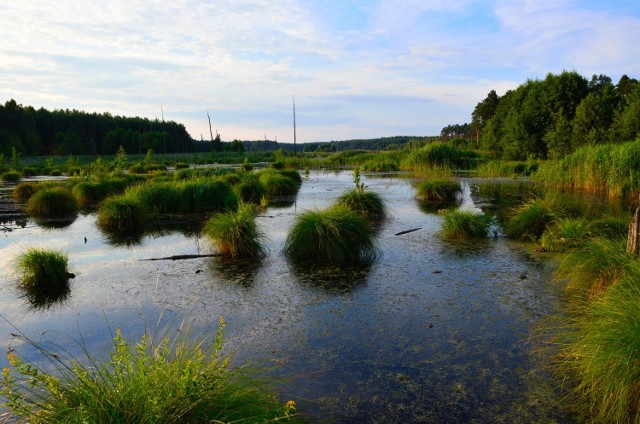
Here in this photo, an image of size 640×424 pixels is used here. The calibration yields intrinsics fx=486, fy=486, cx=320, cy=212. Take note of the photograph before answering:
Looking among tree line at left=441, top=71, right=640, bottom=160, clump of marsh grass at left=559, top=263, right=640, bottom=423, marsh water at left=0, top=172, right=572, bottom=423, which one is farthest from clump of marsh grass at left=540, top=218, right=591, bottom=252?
tree line at left=441, top=71, right=640, bottom=160

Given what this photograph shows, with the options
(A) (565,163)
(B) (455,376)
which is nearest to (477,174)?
(A) (565,163)

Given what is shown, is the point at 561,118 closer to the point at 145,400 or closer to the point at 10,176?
the point at 145,400

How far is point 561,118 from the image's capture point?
27.1 metres

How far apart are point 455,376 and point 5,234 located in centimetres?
963

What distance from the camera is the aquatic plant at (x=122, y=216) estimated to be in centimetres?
1061

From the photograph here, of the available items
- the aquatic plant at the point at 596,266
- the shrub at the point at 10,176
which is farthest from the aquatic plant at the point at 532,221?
the shrub at the point at 10,176

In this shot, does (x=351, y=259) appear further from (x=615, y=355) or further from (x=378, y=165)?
(x=378, y=165)

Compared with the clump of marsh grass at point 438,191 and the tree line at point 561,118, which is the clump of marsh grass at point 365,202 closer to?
the clump of marsh grass at point 438,191

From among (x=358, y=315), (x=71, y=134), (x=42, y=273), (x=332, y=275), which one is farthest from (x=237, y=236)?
(x=71, y=134)

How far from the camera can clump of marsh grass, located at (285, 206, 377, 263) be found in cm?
741

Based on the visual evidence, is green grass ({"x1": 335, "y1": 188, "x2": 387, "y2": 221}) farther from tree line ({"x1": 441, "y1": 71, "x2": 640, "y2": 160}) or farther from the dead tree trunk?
tree line ({"x1": 441, "y1": 71, "x2": 640, "y2": 160})

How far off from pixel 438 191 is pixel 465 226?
6.42 m

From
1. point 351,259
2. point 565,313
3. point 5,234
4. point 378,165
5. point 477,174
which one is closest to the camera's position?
point 565,313

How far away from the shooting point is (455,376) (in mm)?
3691
